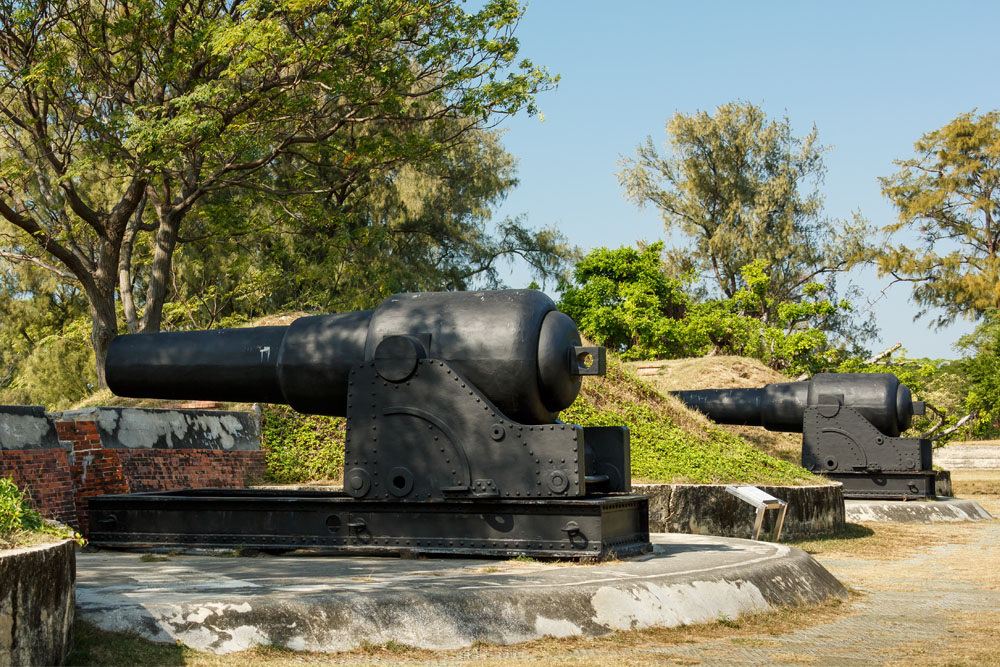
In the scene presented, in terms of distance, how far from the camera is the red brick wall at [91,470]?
8133 mm

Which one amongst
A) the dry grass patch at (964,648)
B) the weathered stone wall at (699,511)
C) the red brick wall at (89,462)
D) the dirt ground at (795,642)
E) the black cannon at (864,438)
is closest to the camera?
the dirt ground at (795,642)

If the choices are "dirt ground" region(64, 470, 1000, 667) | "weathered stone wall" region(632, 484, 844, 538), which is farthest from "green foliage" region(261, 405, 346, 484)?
"dirt ground" region(64, 470, 1000, 667)

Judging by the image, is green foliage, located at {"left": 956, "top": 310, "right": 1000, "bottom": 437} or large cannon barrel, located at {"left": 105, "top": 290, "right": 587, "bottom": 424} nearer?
large cannon barrel, located at {"left": 105, "top": 290, "right": 587, "bottom": 424}

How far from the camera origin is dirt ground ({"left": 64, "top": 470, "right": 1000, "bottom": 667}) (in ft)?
14.9

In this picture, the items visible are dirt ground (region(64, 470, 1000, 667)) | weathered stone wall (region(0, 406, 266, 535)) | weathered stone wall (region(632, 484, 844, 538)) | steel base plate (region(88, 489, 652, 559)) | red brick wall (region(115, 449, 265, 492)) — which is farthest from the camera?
weathered stone wall (region(632, 484, 844, 538))

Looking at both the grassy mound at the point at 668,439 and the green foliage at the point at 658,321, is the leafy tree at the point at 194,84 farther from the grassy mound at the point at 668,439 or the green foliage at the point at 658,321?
the green foliage at the point at 658,321

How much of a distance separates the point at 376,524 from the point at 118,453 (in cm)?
337

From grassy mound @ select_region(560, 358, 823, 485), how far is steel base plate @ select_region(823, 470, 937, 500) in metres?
1.66

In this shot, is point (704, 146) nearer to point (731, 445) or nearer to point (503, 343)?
point (731, 445)

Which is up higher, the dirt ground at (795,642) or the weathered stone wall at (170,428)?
the weathered stone wall at (170,428)

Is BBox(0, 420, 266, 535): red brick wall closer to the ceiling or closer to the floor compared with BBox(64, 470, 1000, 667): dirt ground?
closer to the ceiling

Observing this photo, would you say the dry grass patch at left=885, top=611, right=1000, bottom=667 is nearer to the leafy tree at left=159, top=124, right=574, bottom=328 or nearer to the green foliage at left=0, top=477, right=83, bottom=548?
the green foliage at left=0, top=477, right=83, bottom=548

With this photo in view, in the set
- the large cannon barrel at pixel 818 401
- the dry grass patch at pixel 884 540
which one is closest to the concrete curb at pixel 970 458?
the large cannon barrel at pixel 818 401

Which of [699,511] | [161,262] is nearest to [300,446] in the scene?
[699,511]
